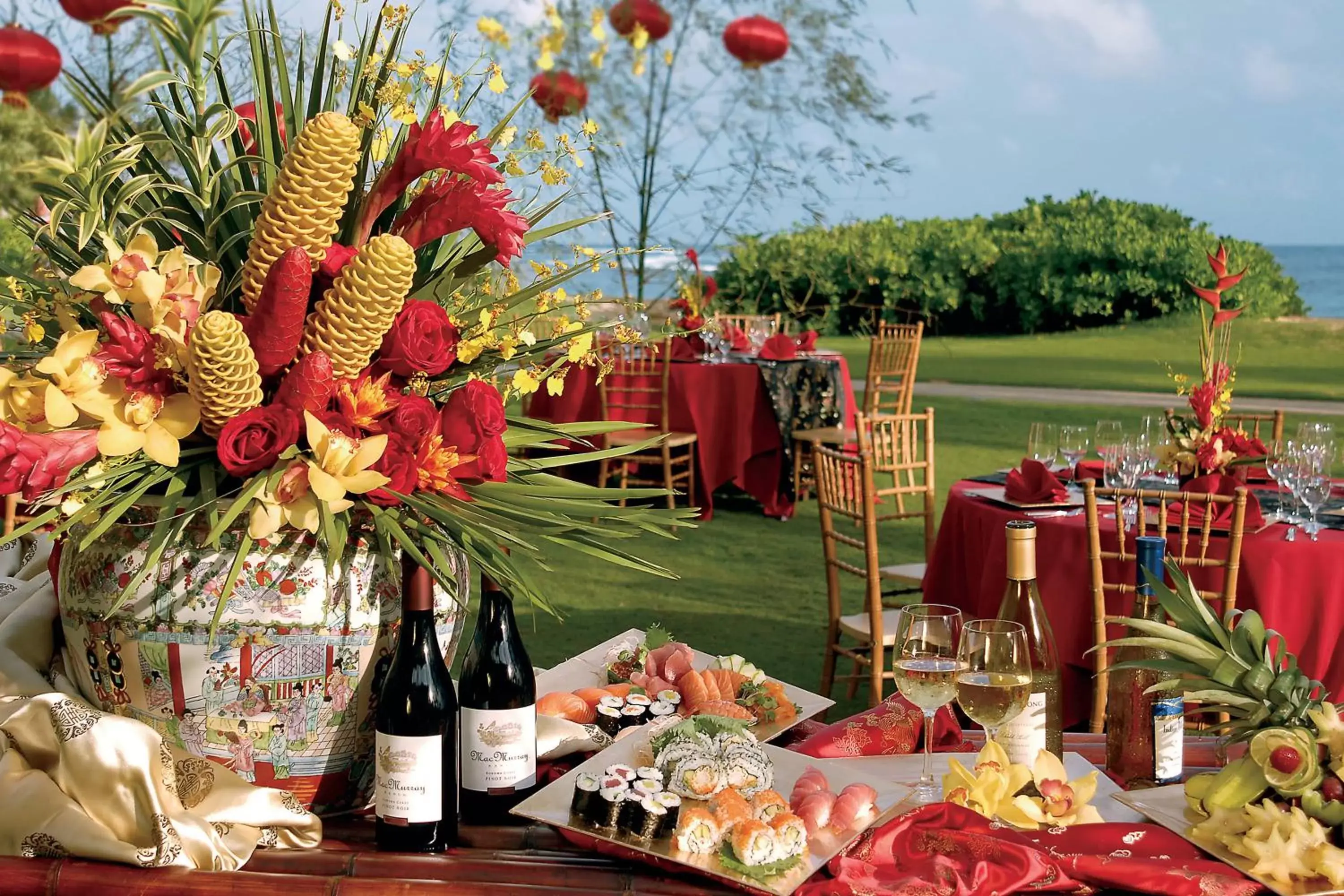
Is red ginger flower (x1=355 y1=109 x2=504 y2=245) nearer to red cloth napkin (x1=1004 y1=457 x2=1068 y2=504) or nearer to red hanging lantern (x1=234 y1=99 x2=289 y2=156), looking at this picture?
red hanging lantern (x1=234 y1=99 x2=289 y2=156)

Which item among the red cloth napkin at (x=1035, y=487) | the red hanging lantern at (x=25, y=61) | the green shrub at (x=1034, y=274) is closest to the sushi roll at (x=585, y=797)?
the red cloth napkin at (x=1035, y=487)

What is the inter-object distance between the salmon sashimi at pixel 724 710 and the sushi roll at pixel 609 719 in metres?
0.09

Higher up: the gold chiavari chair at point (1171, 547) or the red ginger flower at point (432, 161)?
the red ginger flower at point (432, 161)

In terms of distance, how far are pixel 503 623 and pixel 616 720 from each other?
28cm

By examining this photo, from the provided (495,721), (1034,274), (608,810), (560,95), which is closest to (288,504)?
(495,721)

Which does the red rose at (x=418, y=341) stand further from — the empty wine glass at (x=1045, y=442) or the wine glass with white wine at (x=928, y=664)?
the empty wine glass at (x=1045, y=442)

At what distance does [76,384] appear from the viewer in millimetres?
1080

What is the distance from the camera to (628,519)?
115cm

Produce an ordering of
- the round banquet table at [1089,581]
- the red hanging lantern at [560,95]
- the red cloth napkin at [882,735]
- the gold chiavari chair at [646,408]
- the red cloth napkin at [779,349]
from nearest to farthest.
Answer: the red cloth napkin at [882,735] → the red hanging lantern at [560,95] → the round banquet table at [1089,581] → the gold chiavari chair at [646,408] → the red cloth napkin at [779,349]

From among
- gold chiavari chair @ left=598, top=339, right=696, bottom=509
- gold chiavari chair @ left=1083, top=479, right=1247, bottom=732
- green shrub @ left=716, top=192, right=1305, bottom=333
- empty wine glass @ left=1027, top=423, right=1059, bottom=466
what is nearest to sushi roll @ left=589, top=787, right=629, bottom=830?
gold chiavari chair @ left=1083, top=479, right=1247, bottom=732

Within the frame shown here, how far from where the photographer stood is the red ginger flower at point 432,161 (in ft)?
3.60

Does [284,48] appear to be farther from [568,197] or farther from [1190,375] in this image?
[1190,375]

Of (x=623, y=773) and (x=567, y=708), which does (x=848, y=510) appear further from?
(x=623, y=773)

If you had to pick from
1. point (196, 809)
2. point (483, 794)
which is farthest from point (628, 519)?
point (196, 809)
